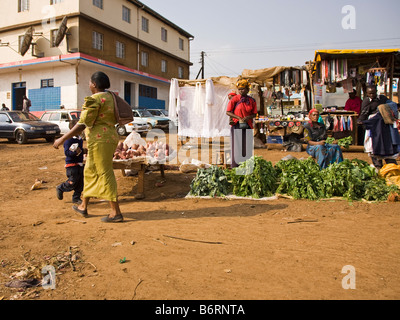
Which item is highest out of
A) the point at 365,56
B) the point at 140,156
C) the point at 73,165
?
the point at 365,56

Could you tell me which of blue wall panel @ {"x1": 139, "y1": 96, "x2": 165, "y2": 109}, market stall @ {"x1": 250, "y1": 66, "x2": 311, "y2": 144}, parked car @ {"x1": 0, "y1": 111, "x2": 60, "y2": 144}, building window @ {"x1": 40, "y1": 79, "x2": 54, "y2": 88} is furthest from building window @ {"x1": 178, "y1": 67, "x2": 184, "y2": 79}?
market stall @ {"x1": 250, "y1": 66, "x2": 311, "y2": 144}

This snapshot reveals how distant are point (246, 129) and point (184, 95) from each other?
553 centimetres

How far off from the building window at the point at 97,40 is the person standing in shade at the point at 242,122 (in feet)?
61.1

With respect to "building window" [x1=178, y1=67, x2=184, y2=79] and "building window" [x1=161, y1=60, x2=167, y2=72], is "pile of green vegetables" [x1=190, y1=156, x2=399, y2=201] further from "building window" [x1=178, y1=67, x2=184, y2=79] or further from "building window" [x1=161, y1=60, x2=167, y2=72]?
"building window" [x1=178, y1=67, x2=184, y2=79]

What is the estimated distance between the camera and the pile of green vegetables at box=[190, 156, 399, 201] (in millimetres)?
5297

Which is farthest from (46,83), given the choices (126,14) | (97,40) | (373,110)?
(373,110)

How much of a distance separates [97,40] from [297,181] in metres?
21.0

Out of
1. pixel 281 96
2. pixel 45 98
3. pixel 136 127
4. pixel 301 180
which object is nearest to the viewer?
pixel 301 180

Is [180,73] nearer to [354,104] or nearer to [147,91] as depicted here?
[147,91]

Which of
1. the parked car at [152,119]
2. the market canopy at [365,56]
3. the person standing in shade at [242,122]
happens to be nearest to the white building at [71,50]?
the parked car at [152,119]

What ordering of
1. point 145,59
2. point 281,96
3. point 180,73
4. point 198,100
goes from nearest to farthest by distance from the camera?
point 198,100 < point 281,96 < point 145,59 < point 180,73

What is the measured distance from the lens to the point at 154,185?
672 cm

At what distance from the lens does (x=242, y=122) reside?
20.9 ft
